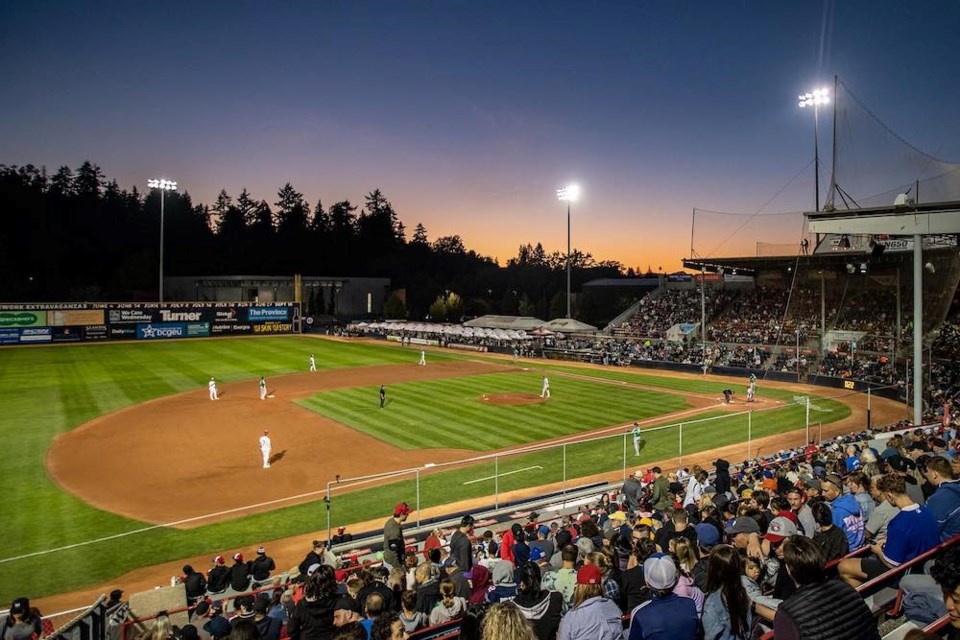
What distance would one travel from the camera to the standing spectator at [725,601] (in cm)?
470

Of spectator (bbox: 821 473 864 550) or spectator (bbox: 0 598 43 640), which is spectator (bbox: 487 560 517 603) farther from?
spectator (bbox: 0 598 43 640)

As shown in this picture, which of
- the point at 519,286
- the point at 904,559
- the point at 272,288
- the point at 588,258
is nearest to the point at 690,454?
the point at 904,559

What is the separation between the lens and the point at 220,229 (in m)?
142

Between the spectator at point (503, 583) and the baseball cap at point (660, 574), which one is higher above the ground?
the baseball cap at point (660, 574)

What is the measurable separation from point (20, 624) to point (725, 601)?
10192 millimetres

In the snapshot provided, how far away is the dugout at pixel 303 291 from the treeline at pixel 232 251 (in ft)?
23.0

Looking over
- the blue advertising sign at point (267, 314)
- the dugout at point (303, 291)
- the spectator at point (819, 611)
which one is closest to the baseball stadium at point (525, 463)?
the spectator at point (819, 611)

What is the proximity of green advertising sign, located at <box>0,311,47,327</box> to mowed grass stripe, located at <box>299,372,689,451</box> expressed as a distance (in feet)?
134

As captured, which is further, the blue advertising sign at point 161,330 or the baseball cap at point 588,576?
the blue advertising sign at point 161,330

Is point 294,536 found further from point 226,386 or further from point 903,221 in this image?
point 226,386

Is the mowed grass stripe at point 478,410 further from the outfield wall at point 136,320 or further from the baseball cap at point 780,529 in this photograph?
the outfield wall at point 136,320

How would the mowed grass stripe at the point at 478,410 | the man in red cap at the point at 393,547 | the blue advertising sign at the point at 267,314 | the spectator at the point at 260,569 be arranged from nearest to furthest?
1. the man in red cap at the point at 393,547
2. the spectator at the point at 260,569
3. the mowed grass stripe at the point at 478,410
4. the blue advertising sign at the point at 267,314

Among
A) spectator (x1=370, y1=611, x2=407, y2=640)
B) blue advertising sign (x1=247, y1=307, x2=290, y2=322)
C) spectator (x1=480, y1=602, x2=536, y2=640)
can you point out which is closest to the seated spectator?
spectator (x1=480, y1=602, x2=536, y2=640)

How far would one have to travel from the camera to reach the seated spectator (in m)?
5.73
